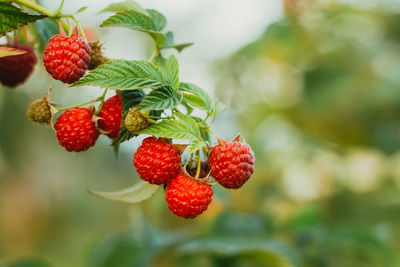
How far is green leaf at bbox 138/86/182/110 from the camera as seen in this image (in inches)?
28.9

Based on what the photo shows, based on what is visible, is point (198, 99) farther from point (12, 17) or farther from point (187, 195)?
point (12, 17)

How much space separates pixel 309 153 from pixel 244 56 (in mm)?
806

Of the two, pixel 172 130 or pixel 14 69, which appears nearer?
pixel 172 130

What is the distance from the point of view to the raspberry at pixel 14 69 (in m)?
1.07

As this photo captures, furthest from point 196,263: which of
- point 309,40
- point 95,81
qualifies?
point 309,40

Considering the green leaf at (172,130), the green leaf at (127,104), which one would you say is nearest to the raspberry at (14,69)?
the green leaf at (127,104)

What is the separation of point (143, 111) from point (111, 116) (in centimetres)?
14

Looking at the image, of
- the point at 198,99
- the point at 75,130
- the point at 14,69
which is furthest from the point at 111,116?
the point at 14,69

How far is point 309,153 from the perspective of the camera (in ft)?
9.71

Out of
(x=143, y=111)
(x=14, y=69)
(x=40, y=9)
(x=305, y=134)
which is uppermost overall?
(x=40, y=9)

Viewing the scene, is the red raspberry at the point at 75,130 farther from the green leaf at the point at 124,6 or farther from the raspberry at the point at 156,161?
the green leaf at the point at 124,6

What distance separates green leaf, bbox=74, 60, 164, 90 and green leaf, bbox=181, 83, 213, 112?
0.29 ft

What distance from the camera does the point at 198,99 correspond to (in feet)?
2.87

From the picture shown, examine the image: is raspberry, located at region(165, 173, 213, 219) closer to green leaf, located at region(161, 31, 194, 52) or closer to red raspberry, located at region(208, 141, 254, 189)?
red raspberry, located at region(208, 141, 254, 189)
